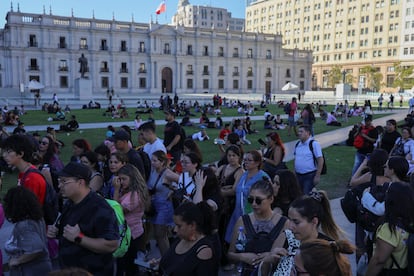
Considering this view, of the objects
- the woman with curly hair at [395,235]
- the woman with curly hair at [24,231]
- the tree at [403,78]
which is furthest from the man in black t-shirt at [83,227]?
the tree at [403,78]

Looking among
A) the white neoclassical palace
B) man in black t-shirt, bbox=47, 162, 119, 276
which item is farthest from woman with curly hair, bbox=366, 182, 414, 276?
the white neoclassical palace

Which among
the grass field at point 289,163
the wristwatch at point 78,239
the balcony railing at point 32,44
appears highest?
the balcony railing at point 32,44

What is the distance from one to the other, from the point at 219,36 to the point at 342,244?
260 ft

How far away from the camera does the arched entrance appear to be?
245ft

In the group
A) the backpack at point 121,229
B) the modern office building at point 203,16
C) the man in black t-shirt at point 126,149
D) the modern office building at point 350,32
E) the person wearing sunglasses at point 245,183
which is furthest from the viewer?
the modern office building at point 203,16

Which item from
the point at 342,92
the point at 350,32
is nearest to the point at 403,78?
the point at 350,32

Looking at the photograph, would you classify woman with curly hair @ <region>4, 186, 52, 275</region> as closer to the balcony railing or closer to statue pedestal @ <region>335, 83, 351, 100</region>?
statue pedestal @ <region>335, 83, 351, 100</region>

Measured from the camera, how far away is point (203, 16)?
164000 millimetres

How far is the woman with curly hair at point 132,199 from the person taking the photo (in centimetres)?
456

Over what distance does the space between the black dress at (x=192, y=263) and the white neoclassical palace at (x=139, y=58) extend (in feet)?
200

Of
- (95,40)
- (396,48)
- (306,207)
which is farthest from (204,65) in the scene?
(306,207)

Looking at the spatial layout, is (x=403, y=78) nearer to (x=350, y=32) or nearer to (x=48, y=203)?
(x=350, y=32)

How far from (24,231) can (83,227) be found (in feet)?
1.87

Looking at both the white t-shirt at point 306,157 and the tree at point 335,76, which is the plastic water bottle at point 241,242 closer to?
the white t-shirt at point 306,157
